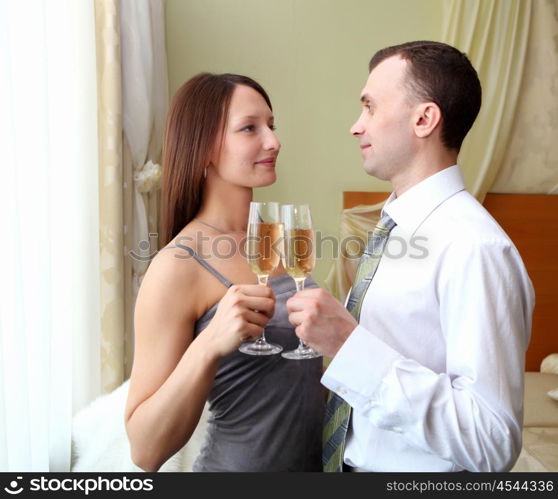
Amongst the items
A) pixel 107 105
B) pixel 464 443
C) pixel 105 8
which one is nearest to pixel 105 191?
pixel 107 105

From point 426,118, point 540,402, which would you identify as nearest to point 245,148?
point 426,118

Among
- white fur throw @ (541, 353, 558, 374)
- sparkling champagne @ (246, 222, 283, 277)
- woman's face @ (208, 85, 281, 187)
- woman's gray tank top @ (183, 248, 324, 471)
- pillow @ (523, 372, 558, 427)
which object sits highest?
woman's face @ (208, 85, 281, 187)

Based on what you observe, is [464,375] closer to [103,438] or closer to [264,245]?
[264,245]

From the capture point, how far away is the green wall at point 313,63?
9.66 ft

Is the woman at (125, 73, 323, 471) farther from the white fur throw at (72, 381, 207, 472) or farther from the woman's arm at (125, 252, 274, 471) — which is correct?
the white fur throw at (72, 381, 207, 472)

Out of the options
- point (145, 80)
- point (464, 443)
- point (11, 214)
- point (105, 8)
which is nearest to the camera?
point (464, 443)

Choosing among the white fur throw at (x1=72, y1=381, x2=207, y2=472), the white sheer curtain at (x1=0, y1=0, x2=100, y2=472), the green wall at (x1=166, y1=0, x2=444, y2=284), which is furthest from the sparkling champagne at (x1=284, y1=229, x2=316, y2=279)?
the green wall at (x1=166, y1=0, x2=444, y2=284)

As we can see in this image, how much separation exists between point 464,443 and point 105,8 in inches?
78.2

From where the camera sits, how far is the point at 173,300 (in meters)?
1.09

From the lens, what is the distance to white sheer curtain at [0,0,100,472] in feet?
4.91

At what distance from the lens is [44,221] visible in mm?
1672

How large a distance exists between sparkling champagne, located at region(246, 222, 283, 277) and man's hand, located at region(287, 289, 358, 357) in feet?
0.40
